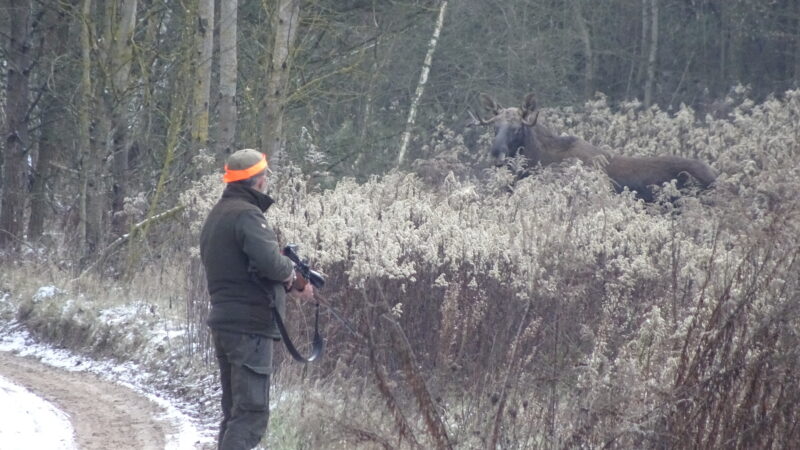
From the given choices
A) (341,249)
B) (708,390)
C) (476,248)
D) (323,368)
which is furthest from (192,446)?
(708,390)

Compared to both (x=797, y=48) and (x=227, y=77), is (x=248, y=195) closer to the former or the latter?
(x=227, y=77)

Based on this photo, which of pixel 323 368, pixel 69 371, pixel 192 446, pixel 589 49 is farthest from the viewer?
pixel 589 49

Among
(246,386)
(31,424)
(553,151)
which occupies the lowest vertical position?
(31,424)

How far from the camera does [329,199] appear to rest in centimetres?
1086

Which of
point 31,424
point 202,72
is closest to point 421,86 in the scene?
point 202,72

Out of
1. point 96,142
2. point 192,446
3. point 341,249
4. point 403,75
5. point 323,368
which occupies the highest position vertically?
point 403,75

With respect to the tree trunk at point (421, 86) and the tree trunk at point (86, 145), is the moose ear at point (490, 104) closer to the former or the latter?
the tree trunk at point (421, 86)

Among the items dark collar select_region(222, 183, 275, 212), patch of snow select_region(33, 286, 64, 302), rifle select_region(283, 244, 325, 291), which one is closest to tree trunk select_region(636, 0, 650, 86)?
patch of snow select_region(33, 286, 64, 302)

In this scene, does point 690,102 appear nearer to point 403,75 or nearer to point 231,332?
point 403,75

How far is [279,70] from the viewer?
14188mm

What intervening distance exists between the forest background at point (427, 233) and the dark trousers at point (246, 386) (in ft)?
1.66

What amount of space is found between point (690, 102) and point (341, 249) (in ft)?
66.0

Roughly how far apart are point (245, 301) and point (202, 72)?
920 cm

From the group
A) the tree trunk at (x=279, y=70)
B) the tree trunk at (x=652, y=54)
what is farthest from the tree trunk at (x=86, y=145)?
the tree trunk at (x=652, y=54)
